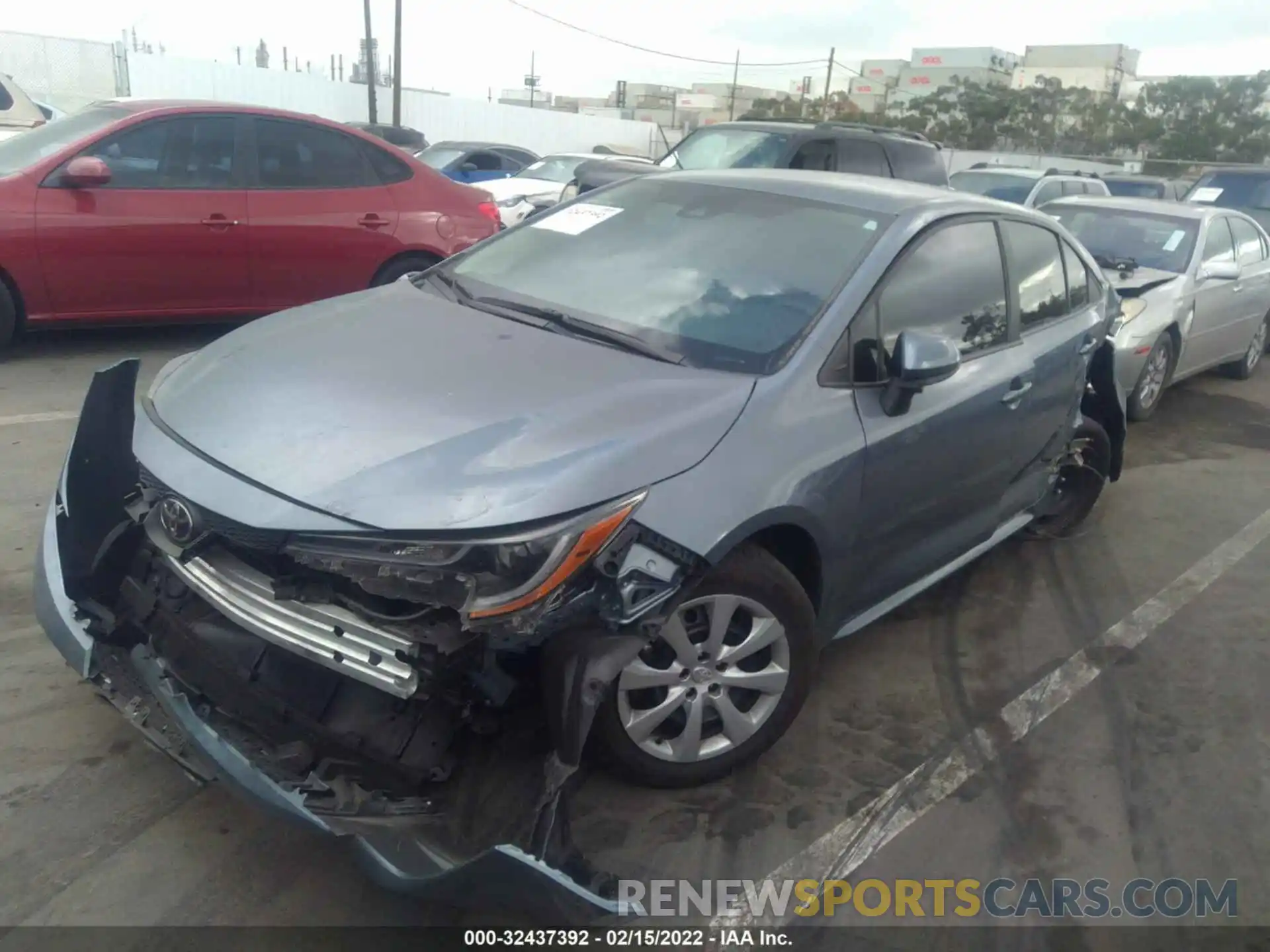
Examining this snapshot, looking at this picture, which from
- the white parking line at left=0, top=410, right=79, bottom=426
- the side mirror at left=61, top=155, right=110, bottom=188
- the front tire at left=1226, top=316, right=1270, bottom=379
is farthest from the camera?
the front tire at left=1226, top=316, right=1270, bottom=379

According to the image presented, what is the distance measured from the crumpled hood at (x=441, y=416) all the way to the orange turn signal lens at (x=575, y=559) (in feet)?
0.20

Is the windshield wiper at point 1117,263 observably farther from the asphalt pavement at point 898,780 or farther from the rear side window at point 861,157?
the asphalt pavement at point 898,780

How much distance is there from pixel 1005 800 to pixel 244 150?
6093mm

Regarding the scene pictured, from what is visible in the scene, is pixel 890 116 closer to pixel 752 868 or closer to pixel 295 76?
pixel 295 76

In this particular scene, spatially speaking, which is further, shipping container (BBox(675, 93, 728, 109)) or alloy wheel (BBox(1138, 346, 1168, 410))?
shipping container (BBox(675, 93, 728, 109))

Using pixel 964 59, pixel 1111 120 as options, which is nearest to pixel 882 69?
pixel 964 59

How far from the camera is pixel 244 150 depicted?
6871 mm

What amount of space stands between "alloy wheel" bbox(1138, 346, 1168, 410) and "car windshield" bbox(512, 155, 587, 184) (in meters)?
9.65

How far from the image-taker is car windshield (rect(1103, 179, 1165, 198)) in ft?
52.1

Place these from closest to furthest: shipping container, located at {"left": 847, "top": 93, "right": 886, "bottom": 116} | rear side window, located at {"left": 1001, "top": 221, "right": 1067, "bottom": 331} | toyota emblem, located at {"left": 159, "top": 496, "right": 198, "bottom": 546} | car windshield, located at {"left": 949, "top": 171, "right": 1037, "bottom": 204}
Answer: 1. toyota emblem, located at {"left": 159, "top": 496, "right": 198, "bottom": 546}
2. rear side window, located at {"left": 1001, "top": 221, "right": 1067, "bottom": 331}
3. car windshield, located at {"left": 949, "top": 171, "right": 1037, "bottom": 204}
4. shipping container, located at {"left": 847, "top": 93, "right": 886, "bottom": 116}

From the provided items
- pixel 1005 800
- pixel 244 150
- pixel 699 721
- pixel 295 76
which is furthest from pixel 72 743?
pixel 295 76

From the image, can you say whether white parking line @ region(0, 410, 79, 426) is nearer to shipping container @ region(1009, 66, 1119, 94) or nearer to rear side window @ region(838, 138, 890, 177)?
rear side window @ region(838, 138, 890, 177)

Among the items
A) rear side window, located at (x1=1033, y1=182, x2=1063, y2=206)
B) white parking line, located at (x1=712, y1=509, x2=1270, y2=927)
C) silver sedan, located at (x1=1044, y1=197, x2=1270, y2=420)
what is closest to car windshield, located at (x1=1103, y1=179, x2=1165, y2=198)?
rear side window, located at (x1=1033, y1=182, x2=1063, y2=206)

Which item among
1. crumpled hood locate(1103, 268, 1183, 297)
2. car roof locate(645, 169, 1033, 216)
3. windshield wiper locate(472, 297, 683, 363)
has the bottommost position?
crumpled hood locate(1103, 268, 1183, 297)
